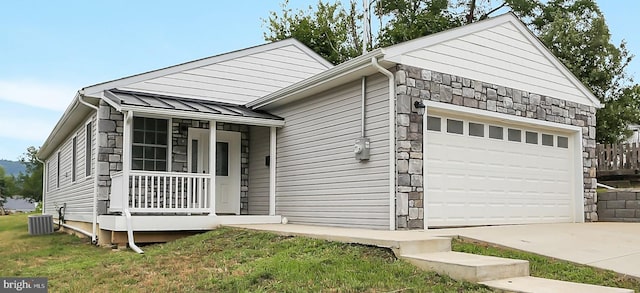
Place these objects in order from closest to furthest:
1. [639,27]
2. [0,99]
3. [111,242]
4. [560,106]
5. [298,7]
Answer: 1. [111,242]
2. [560,106]
3. [639,27]
4. [0,99]
5. [298,7]

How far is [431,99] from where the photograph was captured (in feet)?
28.0

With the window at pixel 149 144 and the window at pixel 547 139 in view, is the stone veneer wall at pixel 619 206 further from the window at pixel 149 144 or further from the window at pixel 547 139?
the window at pixel 149 144

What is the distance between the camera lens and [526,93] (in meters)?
9.98

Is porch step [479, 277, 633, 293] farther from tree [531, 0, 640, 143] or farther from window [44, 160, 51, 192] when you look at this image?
window [44, 160, 51, 192]

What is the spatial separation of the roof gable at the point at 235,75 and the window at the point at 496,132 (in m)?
5.42

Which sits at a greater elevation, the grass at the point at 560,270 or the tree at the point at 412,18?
the tree at the point at 412,18

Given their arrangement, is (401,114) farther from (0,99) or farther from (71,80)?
(0,99)

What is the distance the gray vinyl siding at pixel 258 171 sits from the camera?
1140 centimetres

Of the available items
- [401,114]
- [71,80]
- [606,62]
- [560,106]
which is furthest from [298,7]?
[401,114]

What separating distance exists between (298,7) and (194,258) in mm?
21787

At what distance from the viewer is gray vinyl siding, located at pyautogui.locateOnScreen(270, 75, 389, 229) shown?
27.4ft

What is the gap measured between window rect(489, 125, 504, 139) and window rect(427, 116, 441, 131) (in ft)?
4.14

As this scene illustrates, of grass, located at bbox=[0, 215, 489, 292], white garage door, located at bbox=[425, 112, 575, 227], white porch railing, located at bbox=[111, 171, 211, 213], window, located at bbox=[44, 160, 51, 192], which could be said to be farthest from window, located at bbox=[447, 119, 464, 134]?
window, located at bbox=[44, 160, 51, 192]

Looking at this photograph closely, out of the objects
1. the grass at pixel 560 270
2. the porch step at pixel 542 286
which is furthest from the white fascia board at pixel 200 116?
the porch step at pixel 542 286
